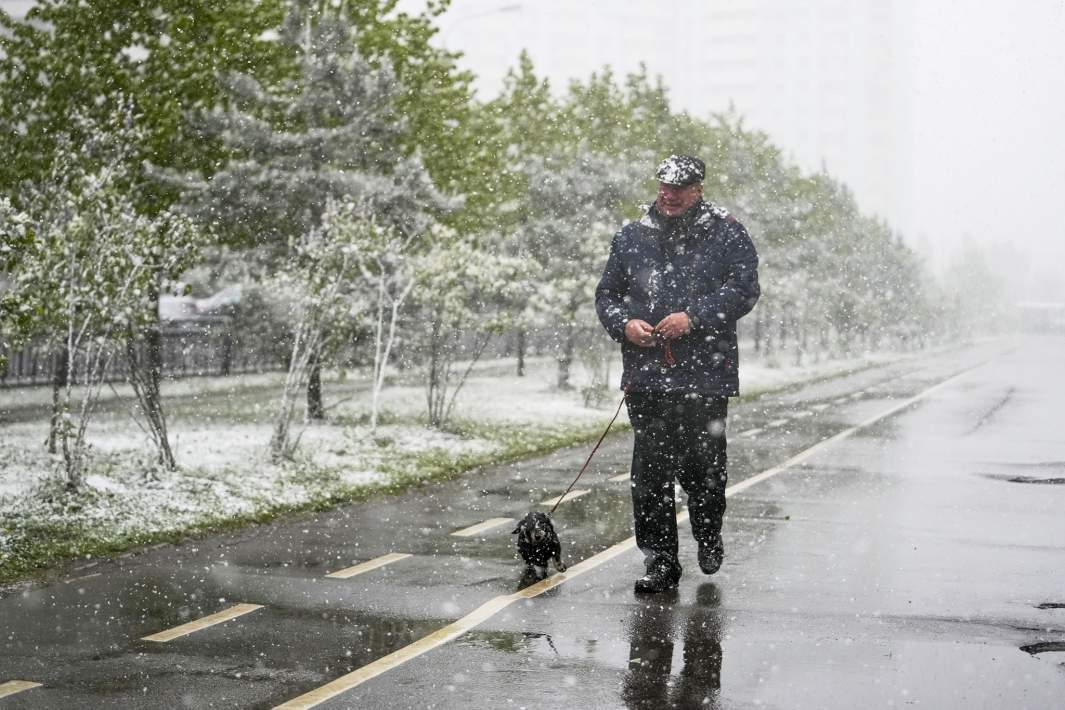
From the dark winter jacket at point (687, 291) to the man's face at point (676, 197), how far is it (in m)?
0.06

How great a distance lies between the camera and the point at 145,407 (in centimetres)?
1135

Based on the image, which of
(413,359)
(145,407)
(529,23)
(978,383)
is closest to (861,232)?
(978,383)

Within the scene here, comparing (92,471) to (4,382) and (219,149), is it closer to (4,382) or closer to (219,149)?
(219,149)

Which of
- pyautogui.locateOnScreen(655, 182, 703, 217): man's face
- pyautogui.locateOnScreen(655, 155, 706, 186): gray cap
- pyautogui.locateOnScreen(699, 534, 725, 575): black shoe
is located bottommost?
pyautogui.locateOnScreen(699, 534, 725, 575): black shoe

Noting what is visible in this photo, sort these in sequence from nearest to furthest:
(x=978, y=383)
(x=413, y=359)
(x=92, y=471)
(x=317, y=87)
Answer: (x=92, y=471), (x=317, y=87), (x=413, y=359), (x=978, y=383)

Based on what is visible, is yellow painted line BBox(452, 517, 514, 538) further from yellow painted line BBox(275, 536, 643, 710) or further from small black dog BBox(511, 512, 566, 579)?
small black dog BBox(511, 512, 566, 579)

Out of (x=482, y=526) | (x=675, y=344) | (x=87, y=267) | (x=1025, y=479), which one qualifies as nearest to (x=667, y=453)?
(x=675, y=344)

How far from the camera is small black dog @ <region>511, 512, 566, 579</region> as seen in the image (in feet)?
23.1

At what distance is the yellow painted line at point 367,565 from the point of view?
7.27m

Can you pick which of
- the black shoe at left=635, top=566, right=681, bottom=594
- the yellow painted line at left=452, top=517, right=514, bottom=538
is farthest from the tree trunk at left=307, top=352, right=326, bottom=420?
the black shoe at left=635, top=566, right=681, bottom=594

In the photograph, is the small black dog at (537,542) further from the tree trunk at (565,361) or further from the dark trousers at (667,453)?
the tree trunk at (565,361)

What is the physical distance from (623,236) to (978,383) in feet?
94.0

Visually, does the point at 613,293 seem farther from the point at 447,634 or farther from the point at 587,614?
the point at 447,634

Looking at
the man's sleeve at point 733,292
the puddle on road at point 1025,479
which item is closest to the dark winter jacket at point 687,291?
the man's sleeve at point 733,292
